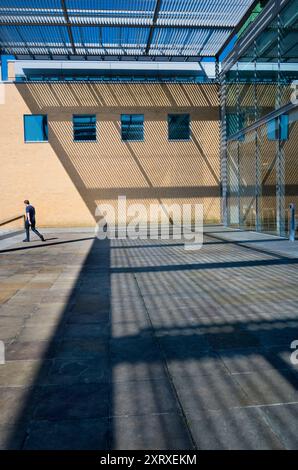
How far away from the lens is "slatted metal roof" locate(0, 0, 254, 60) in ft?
61.6

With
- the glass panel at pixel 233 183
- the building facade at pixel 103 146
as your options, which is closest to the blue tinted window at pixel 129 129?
the building facade at pixel 103 146

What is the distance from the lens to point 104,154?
990 inches

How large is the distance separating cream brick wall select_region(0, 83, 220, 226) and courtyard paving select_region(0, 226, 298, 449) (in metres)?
16.2

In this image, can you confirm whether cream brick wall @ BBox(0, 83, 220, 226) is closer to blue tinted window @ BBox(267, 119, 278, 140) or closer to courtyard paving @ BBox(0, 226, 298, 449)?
blue tinted window @ BBox(267, 119, 278, 140)

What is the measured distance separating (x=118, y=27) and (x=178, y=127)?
6.63 m

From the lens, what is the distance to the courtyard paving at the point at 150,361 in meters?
2.91

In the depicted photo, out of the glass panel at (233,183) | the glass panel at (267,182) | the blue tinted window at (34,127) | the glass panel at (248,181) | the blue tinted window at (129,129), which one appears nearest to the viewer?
the glass panel at (267,182)

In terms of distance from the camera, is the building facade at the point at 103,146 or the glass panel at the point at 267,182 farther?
the building facade at the point at 103,146

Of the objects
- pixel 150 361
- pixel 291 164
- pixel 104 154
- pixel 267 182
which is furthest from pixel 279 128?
pixel 150 361

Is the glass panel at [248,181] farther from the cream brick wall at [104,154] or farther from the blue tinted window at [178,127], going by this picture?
the blue tinted window at [178,127]

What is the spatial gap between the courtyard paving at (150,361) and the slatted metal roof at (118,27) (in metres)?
14.2

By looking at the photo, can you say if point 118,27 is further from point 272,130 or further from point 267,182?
point 267,182

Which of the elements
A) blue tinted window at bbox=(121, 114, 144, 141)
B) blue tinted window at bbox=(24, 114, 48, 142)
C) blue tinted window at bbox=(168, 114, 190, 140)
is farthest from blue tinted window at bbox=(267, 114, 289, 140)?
blue tinted window at bbox=(24, 114, 48, 142)

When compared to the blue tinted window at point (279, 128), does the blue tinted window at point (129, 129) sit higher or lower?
higher
